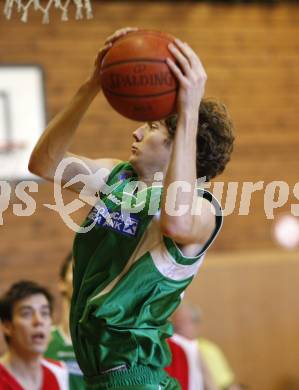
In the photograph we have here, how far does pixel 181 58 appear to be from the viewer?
2.61 metres

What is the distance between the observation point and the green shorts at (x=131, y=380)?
294 centimetres

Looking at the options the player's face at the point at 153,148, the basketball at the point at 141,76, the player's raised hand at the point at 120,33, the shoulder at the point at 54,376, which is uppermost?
the player's raised hand at the point at 120,33

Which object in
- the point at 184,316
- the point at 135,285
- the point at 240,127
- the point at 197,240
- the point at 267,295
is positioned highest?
the point at 197,240

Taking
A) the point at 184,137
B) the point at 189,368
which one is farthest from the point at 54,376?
the point at 184,137

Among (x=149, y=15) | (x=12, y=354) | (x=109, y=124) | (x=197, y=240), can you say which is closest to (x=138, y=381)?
(x=197, y=240)

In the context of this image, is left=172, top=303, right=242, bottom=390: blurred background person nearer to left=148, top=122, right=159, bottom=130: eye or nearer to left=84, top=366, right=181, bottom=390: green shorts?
left=84, top=366, right=181, bottom=390: green shorts

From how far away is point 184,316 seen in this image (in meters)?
5.66

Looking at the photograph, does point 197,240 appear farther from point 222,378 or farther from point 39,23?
point 39,23

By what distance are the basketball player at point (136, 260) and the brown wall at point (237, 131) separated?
4.09 metres

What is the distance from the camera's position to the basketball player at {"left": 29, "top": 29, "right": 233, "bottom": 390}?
9.42 feet

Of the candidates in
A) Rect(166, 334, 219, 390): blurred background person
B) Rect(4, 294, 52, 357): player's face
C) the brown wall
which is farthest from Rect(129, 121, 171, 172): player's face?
the brown wall

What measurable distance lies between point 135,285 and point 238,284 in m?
4.80

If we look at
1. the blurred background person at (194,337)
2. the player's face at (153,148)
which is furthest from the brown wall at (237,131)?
the player's face at (153,148)

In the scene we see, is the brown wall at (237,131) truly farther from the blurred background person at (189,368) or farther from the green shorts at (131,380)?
the green shorts at (131,380)
